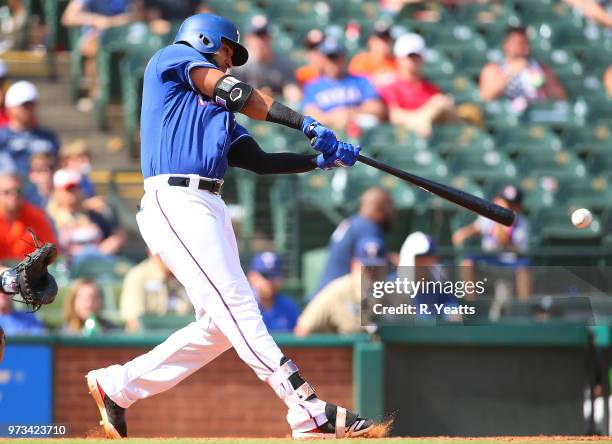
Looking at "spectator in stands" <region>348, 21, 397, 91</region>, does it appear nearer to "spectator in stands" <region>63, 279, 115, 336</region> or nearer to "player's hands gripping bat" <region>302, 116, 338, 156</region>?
"spectator in stands" <region>63, 279, 115, 336</region>

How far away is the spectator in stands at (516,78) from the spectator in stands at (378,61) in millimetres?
1173

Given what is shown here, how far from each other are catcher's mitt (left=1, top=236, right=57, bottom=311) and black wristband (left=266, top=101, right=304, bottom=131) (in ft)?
3.47

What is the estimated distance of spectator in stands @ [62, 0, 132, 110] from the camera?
437 inches

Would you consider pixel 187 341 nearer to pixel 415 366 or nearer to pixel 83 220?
pixel 415 366

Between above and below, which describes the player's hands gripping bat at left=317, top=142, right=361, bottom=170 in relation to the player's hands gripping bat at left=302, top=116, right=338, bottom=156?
below

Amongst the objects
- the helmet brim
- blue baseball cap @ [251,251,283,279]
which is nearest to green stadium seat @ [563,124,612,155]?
blue baseball cap @ [251,251,283,279]

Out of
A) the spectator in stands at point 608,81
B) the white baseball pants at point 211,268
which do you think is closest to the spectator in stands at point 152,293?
the white baseball pants at point 211,268

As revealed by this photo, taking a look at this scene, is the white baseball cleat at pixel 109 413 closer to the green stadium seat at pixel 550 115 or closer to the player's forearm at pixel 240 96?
the player's forearm at pixel 240 96

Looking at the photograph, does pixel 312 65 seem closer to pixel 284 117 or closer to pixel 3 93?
pixel 3 93

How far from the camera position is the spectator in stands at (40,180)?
9.05 m

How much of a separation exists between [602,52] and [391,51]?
10.8 ft

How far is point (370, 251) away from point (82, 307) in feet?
6.21

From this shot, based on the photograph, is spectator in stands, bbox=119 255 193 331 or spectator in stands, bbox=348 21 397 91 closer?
spectator in stands, bbox=119 255 193 331

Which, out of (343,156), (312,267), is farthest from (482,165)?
(343,156)
